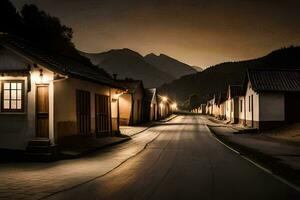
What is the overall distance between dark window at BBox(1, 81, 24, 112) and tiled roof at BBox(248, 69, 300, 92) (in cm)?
2380

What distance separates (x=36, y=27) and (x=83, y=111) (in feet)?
138

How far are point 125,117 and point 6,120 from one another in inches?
1108

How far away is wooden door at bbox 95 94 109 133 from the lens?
22.5m

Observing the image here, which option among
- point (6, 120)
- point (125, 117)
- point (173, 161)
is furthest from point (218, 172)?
point (125, 117)

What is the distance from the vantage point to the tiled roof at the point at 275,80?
113 feet

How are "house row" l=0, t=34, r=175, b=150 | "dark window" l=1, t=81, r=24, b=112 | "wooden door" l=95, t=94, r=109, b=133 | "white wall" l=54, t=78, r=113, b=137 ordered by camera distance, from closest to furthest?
"house row" l=0, t=34, r=175, b=150 → "dark window" l=1, t=81, r=24, b=112 → "white wall" l=54, t=78, r=113, b=137 → "wooden door" l=95, t=94, r=109, b=133

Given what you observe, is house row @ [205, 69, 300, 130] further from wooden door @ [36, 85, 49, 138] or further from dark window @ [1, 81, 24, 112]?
dark window @ [1, 81, 24, 112]

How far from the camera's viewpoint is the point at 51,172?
1177cm

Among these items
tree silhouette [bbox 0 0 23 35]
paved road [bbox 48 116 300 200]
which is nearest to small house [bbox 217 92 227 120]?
tree silhouette [bbox 0 0 23 35]

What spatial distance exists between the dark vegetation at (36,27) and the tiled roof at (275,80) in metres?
22.8

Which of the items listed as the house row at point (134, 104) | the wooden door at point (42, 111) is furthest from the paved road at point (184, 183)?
the house row at point (134, 104)

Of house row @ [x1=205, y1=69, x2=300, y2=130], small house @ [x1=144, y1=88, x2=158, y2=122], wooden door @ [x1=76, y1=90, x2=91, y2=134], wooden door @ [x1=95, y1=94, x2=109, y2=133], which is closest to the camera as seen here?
wooden door @ [x1=76, y1=90, x2=91, y2=134]

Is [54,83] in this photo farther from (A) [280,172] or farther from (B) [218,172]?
(A) [280,172]

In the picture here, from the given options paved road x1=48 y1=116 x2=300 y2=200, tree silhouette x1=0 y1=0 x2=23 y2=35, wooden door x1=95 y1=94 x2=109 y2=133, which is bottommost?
paved road x1=48 y1=116 x2=300 y2=200
